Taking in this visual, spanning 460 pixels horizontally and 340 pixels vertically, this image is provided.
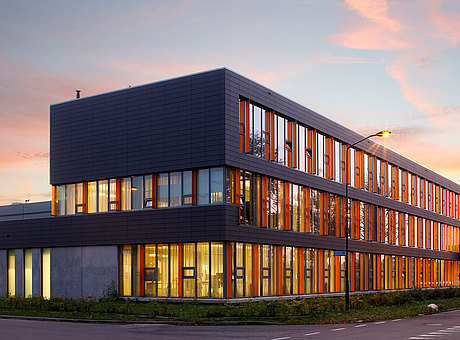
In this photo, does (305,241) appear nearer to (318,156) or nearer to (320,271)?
(320,271)

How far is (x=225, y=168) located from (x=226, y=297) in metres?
7.86

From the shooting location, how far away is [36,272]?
Result: 1973 inches

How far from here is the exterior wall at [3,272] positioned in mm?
51781

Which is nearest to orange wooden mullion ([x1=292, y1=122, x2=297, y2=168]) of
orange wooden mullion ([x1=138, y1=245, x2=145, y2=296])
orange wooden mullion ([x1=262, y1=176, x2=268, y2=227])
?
orange wooden mullion ([x1=262, y1=176, x2=268, y2=227])

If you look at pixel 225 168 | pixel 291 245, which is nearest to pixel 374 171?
pixel 291 245

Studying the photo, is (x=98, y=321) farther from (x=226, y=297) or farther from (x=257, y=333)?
(x=226, y=297)

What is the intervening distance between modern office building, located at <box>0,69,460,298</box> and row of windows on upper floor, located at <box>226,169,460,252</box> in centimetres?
14

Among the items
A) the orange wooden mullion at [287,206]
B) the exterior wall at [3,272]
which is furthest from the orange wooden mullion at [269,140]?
the exterior wall at [3,272]

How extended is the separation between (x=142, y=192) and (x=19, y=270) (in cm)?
1402

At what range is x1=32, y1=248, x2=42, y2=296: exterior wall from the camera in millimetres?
49562

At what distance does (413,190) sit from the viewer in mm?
76125

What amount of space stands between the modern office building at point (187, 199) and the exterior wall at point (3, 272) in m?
0.08

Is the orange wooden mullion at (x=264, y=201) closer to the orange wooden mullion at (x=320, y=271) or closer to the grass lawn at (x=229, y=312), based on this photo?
the grass lawn at (x=229, y=312)

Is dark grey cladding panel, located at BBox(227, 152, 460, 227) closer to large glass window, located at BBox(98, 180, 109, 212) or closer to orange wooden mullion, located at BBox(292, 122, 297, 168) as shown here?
orange wooden mullion, located at BBox(292, 122, 297, 168)
